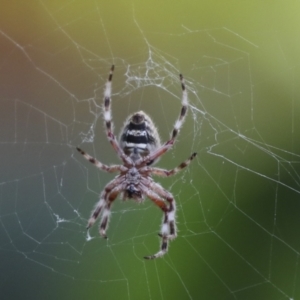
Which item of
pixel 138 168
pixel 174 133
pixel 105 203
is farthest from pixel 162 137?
pixel 105 203

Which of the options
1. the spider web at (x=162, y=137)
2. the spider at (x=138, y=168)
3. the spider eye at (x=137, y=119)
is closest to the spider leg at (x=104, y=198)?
the spider at (x=138, y=168)

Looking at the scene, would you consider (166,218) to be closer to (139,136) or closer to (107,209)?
(107,209)

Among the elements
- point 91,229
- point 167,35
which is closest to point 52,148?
point 91,229

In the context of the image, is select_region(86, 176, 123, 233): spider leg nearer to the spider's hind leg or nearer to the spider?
the spider

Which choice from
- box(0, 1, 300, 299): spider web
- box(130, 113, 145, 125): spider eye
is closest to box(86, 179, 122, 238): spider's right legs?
box(0, 1, 300, 299): spider web

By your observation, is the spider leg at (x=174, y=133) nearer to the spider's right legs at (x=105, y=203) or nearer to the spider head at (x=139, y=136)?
the spider head at (x=139, y=136)

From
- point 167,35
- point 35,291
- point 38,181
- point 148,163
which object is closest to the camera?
point 148,163

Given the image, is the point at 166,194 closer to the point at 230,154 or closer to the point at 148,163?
the point at 148,163
